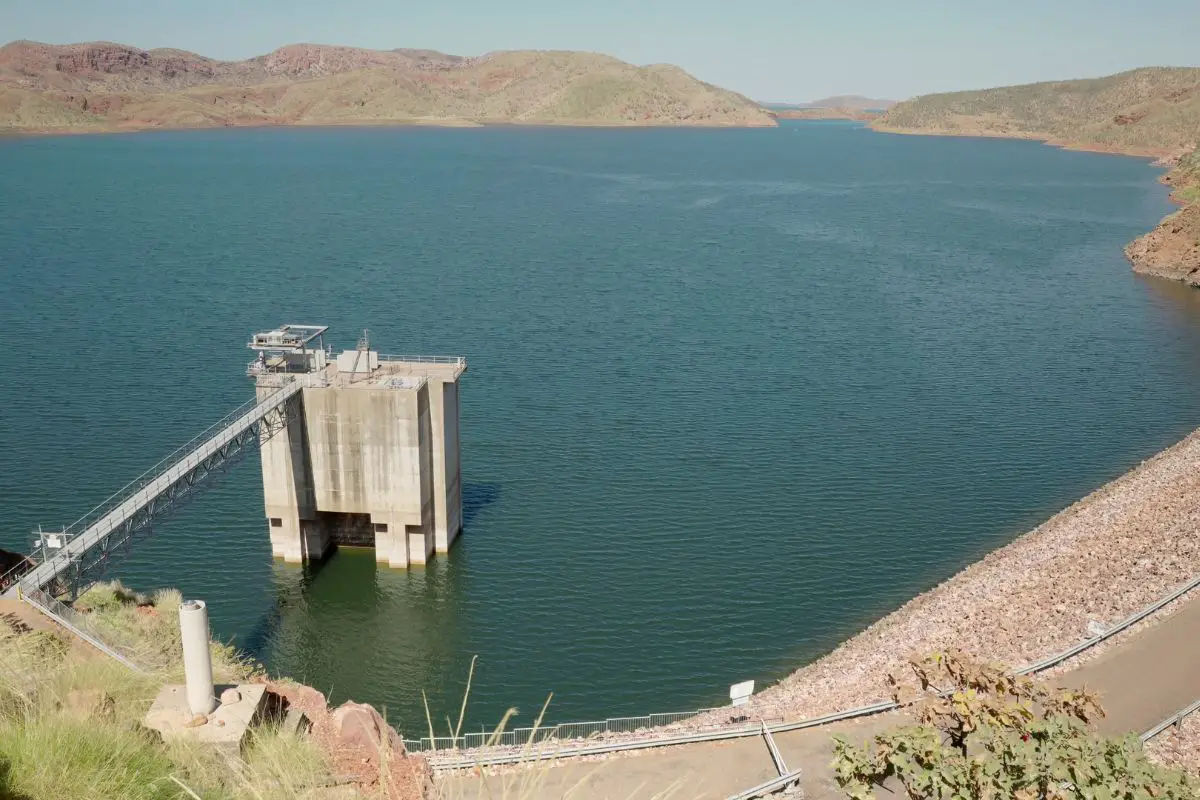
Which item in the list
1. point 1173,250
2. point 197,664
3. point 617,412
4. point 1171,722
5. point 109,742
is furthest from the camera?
point 1173,250

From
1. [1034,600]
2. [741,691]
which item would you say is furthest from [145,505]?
[1034,600]

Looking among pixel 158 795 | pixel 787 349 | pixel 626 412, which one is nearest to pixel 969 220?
pixel 787 349

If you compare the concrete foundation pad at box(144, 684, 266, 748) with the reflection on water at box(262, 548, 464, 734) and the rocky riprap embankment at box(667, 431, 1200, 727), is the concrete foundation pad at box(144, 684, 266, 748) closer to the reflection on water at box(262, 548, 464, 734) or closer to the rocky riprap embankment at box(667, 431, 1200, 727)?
the rocky riprap embankment at box(667, 431, 1200, 727)

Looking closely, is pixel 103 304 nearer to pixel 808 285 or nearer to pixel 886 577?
pixel 808 285

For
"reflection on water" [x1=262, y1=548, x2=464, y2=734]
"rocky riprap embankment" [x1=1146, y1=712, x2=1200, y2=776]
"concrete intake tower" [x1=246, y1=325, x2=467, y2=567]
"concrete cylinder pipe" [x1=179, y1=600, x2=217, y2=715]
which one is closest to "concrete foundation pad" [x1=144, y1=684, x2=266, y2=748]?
"concrete cylinder pipe" [x1=179, y1=600, x2=217, y2=715]

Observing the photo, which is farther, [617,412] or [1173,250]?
A: [1173,250]

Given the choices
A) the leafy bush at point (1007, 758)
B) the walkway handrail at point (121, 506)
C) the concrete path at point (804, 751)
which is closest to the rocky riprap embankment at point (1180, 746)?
the concrete path at point (804, 751)

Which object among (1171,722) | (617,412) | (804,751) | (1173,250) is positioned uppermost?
(1171,722)

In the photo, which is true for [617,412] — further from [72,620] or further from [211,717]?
[211,717]
